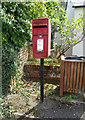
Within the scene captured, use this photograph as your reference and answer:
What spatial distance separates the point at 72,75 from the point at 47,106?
1071 millimetres

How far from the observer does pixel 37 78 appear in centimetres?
430

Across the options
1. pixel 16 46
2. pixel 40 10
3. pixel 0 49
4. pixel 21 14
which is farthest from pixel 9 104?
pixel 40 10

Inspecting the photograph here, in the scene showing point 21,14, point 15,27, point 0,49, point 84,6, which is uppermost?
point 84,6

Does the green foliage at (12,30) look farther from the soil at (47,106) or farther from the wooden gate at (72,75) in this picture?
the wooden gate at (72,75)

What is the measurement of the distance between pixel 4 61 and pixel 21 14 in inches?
55.5

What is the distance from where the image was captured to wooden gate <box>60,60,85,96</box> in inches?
108

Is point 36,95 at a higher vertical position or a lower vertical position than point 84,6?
lower

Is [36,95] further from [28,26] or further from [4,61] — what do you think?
[28,26]

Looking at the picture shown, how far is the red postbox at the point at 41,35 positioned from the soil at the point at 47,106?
1315 mm

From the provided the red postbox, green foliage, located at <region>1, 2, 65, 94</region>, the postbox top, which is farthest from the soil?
the postbox top

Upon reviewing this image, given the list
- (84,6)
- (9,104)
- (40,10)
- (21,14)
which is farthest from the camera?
(84,6)

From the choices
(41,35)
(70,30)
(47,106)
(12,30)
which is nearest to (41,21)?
(41,35)

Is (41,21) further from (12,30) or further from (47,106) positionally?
(47,106)

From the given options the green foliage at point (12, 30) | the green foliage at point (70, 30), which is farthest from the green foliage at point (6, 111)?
the green foliage at point (70, 30)
